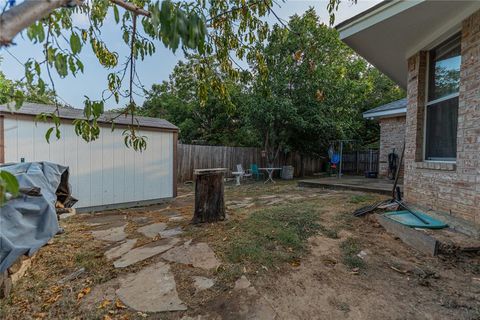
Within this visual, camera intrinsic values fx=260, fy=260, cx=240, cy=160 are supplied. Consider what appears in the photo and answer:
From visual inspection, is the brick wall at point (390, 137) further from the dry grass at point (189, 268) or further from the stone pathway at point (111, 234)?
the stone pathway at point (111, 234)

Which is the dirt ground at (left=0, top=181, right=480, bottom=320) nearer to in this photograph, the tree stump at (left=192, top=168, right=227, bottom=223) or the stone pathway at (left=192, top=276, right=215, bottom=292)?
the stone pathway at (left=192, top=276, right=215, bottom=292)

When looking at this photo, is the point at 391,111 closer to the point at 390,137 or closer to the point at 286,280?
the point at 390,137

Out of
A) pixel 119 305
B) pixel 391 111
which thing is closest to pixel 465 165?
pixel 119 305

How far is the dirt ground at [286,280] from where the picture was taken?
185 centimetres

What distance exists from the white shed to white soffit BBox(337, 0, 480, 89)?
3611 mm

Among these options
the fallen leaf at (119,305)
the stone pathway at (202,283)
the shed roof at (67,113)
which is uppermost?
the shed roof at (67,113)

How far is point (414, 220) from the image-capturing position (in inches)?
127

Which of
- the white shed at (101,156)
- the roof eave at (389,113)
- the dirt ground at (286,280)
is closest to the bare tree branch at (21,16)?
the dirt ground at (286,280)

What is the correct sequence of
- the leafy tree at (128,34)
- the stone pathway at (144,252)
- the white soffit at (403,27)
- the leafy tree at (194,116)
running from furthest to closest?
the leafy tree at (194,116), the white soffit at (403,27), the stone pathway at (144,252), the leafy tree at (128,34)

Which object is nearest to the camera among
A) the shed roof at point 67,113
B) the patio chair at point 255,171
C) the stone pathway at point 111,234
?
the stone pathway at point 111,234

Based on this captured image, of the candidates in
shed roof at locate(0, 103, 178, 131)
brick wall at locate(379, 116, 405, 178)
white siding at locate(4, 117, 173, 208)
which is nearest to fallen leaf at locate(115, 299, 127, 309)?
shed roof at locate(0, 103, 178, 131)

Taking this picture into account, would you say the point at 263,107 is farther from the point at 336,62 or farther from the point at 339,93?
the point at 336,62

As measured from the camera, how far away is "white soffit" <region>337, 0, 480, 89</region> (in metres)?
2.91

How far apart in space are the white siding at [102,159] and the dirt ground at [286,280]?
1846 millimetres
